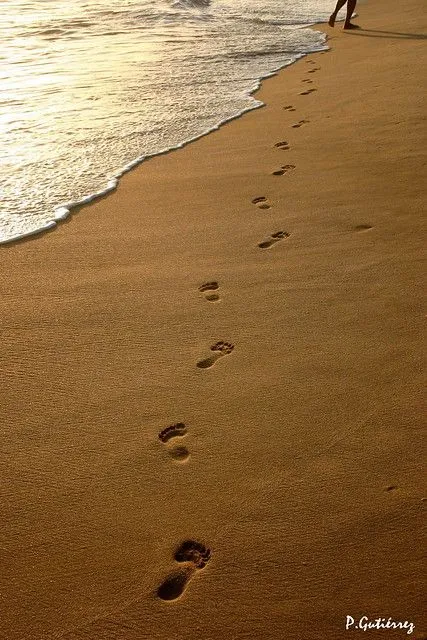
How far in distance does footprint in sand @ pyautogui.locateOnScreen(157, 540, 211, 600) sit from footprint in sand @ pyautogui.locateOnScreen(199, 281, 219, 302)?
1.36 m

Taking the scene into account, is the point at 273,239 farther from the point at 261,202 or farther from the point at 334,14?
the point at 334,14

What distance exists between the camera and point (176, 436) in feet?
7.52

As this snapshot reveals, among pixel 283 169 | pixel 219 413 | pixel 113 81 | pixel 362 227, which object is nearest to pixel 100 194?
pixel 283 169

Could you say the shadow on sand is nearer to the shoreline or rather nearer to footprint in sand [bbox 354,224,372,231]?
the shoreline

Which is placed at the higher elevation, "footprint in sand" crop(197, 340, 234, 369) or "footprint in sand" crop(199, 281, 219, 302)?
"footprint in sand" crop(199, 281, 219, 302)

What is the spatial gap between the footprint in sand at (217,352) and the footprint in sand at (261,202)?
1.43 meters

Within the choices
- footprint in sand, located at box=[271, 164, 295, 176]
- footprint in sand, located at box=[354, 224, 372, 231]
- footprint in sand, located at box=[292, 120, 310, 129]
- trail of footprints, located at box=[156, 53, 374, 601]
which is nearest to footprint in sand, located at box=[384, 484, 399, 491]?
trail of footprints, located at box=[156, 53, 374, 601]

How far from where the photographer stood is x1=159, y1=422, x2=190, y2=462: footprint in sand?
7.23ft

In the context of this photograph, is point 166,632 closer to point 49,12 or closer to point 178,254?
point 178,254

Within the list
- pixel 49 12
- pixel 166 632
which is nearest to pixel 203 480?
pixel 166 632

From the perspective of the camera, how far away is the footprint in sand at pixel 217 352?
264cm

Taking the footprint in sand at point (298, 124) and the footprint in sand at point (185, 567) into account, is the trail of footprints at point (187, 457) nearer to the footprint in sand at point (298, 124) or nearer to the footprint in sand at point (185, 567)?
the footprint in sand at point (185, 567)

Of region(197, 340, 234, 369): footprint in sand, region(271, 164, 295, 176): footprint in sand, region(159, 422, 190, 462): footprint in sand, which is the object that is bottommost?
region(159, 422, 190, 462): footprint in sand

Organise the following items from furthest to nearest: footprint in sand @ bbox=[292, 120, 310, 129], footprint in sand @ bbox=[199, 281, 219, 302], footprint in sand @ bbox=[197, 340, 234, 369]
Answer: footprint in sand @ bbox=[292, 120, 310, 129], footprint in sand @ bbox=[199, 281, 219, 302], footprint in sand @ bbox=[197, 340, 234, 369]
